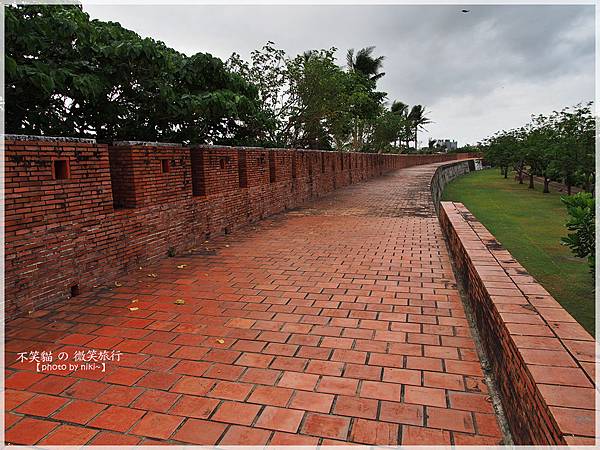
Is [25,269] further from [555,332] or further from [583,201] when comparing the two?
[583,201]

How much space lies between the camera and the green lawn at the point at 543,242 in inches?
225

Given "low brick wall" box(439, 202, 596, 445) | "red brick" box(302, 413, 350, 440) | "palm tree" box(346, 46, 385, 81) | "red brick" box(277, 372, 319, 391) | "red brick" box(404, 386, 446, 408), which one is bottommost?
"red brick" box(302, 413, 350, 440)

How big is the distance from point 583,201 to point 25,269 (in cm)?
655

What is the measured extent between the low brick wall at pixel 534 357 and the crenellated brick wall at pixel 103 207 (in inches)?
144

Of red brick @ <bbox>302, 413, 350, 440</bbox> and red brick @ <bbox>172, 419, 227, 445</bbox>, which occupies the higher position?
red brick @ <bbox>172, 419, 227, 445</bbox>

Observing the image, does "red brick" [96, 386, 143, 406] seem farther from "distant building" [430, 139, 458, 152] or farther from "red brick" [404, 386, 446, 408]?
"distant building" [430, 139, 458, 152]

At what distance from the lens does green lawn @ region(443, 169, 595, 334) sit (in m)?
5.73

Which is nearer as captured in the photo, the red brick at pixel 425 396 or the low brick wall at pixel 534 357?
the low brick wall at pixel 534 357

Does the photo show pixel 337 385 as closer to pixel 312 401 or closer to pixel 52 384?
pixel 312 401

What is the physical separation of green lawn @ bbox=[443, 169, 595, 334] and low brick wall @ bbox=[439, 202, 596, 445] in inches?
98.2

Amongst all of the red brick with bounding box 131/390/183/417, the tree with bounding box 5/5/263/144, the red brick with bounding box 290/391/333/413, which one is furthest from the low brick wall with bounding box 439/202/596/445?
the tree with bounding box 5/5/263/144

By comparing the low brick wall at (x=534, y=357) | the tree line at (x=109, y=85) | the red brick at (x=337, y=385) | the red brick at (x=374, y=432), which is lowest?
the red brick at (x=374, y=432)

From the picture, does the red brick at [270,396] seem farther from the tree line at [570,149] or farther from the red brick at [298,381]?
the tree line at [570,149]

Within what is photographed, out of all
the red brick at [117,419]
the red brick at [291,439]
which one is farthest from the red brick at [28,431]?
the red brick at [291,439]
